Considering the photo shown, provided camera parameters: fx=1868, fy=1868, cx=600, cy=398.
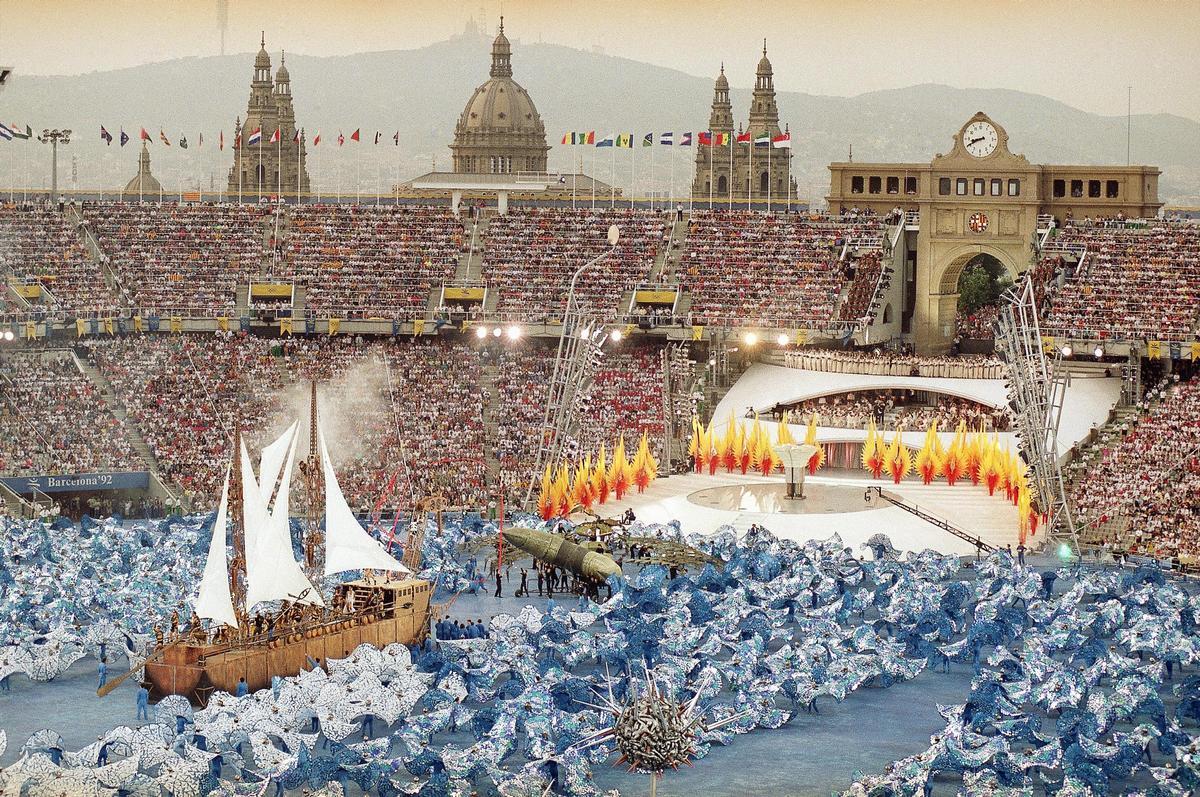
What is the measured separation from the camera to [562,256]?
8925 cm

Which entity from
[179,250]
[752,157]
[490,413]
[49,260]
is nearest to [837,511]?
[490,413]

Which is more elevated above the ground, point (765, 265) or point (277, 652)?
point (765, 265)

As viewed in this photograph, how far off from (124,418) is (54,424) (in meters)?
3.23

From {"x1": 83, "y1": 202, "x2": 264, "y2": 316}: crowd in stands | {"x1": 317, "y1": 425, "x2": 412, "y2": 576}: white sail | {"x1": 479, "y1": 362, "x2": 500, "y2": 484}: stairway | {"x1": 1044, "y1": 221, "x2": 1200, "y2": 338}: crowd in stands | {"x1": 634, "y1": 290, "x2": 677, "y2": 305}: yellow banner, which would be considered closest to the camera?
{"x1": 317, "y1": 425, "x2": 412, "y2": 576}: white sail

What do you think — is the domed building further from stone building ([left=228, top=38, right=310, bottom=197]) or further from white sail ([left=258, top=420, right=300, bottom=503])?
white sail ([left=258, top=420, right=300, bottom=503])

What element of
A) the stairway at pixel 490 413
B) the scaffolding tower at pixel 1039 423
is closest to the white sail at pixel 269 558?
the stairway at pixel 490 413

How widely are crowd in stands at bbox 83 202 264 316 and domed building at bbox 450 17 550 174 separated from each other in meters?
76.7

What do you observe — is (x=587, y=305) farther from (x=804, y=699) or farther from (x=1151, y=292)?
(x=804, y=699)

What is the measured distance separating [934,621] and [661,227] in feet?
142

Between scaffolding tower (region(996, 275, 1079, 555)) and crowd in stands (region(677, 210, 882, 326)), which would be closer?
scaffolding tower (region(996, 275, 1079, 555))

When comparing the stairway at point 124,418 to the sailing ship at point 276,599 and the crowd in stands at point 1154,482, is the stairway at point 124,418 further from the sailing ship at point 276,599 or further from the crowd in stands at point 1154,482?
the crowd in stands at point 1154,482

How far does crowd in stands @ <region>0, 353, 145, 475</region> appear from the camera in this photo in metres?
73.4

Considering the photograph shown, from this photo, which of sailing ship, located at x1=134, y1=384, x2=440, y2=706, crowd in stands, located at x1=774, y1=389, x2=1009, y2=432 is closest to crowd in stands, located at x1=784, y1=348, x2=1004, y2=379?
crowd in stands, located at x1=774, y1=389, x2=1009, y2=432

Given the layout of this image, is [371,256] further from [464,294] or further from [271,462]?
[271,462]
